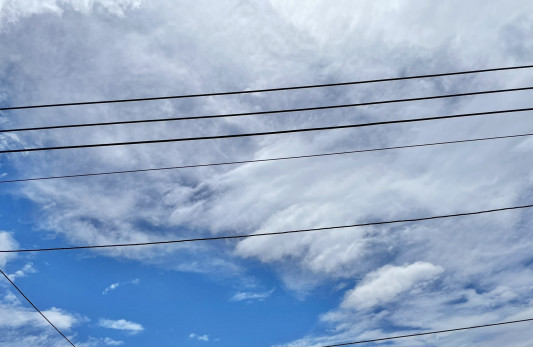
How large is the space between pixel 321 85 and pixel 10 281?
15.9 m

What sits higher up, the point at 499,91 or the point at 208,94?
the point at 208,94

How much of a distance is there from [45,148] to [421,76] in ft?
31.9

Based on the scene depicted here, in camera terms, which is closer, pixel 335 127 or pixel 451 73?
pixel 335 127

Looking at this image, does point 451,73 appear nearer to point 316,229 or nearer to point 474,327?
point 316,229

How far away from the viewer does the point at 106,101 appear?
30.8 feet

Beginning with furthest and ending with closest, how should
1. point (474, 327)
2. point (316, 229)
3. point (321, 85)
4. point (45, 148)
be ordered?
1. point (474, 327)
2. point (316, 229)
3. point (321, 85)
4. point (45, 148)

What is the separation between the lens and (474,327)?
49.4 ft

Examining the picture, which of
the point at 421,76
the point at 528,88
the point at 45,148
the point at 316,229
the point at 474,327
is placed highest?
the point at 421,76

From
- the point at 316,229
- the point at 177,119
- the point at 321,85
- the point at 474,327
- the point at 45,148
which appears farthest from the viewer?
the point at 474,327

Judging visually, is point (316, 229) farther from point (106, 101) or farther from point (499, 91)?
point (106, 101)

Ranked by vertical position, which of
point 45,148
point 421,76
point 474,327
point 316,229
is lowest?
point 474,327

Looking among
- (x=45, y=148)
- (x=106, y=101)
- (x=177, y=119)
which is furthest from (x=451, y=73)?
(x=45, y=148)

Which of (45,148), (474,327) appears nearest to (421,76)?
(45,148)

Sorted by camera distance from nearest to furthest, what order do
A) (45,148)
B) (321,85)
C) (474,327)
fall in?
(45,148) < (321,85) < (474,327)
